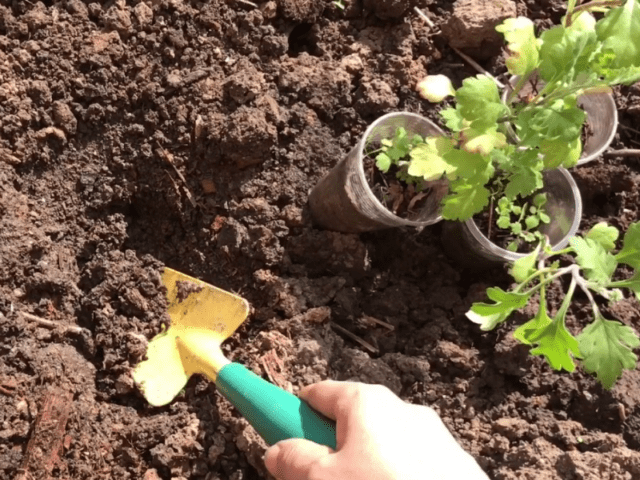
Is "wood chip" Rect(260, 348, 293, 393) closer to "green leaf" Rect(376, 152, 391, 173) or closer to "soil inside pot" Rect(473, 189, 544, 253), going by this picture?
"green leaf" Rect(376, 152, 391, 173)

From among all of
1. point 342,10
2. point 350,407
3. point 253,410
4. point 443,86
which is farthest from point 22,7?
point 350,407

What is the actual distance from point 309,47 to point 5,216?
1.12m

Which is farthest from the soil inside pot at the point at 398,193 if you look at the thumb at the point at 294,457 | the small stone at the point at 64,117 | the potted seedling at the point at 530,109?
the small stone at the point at 64,117

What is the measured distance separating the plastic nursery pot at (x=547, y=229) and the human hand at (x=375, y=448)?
589mm

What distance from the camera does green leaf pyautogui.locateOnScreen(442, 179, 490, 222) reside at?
5.30 ft

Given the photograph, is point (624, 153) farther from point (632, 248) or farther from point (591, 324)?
point (591, 324)

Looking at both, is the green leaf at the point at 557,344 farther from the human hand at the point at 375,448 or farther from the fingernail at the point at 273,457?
the fingernail at the point at 273,457

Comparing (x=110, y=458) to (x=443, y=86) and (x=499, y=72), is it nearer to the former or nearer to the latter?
(x=443, y=86)

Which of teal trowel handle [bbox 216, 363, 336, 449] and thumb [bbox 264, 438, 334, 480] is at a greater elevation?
thumb [bbox 264, 438, 334, 480]

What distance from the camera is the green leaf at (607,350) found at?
1537 millimetres

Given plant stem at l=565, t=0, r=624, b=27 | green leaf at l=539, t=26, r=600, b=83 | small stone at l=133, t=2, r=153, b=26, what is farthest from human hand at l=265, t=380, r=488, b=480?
small stone at l=133, t=2, r=153, b=26

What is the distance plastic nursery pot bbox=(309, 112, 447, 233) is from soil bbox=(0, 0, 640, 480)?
8 cm

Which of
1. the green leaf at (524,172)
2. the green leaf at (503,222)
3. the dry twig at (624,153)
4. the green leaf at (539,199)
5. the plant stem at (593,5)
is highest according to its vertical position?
the plant stem at (593,5)

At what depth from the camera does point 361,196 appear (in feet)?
5.76
